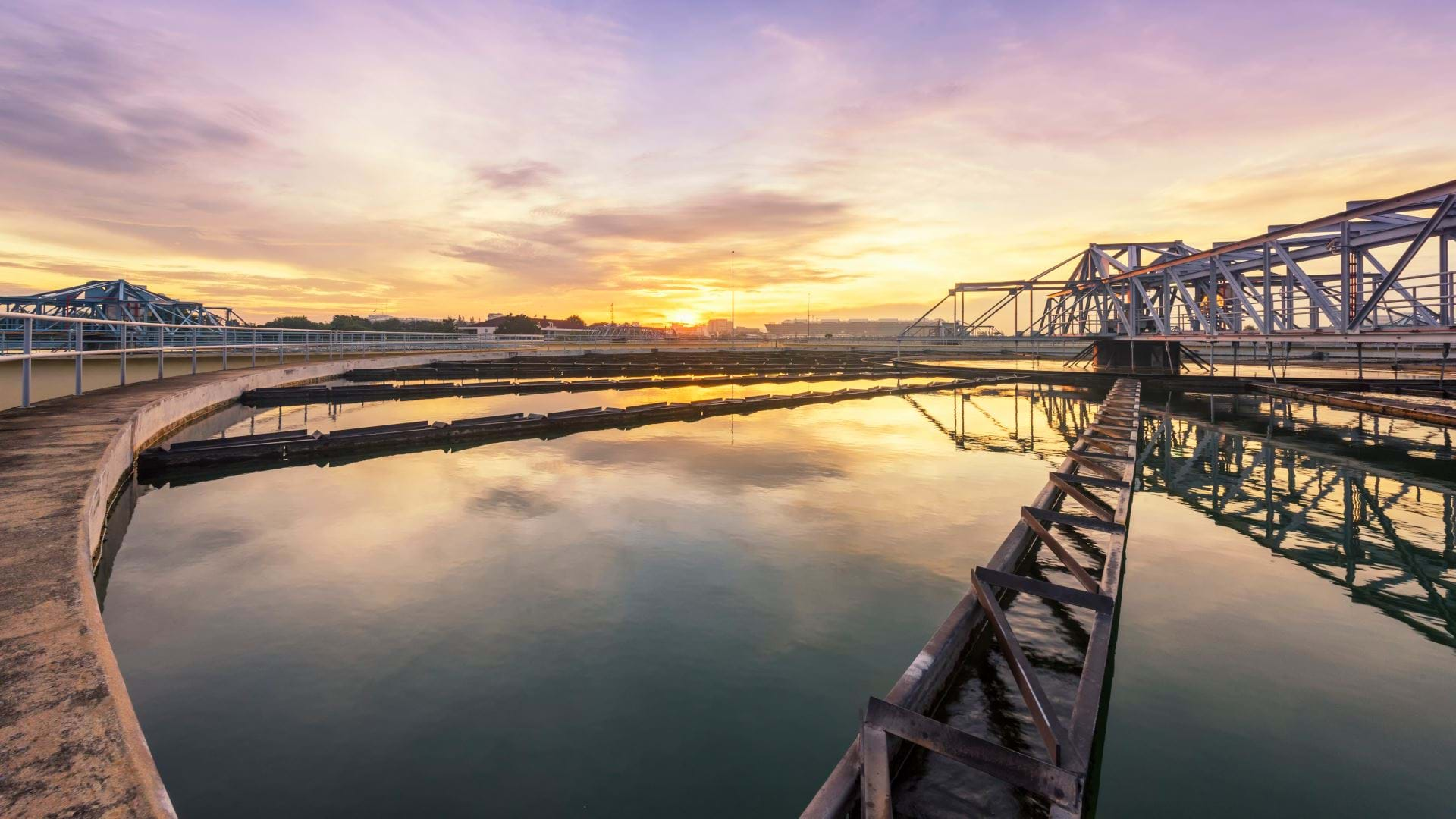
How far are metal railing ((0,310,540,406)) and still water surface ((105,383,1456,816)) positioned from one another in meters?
5.60

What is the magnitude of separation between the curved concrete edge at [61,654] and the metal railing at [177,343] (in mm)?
2755

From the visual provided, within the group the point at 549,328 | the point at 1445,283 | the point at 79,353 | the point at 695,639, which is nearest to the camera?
the point at 695,639

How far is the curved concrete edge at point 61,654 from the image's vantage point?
7.49 feet

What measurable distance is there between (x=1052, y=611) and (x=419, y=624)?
228 inches

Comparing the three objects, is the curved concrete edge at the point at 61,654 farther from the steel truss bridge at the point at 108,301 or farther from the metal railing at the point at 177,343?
the steel truss bridge at the point at 108,301

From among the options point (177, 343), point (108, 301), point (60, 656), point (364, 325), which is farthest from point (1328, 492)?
point (364, 325)

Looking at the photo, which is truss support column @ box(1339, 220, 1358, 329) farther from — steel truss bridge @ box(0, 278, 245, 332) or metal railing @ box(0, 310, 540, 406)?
steel truss bridge @ box(0, 278, 245, 332)

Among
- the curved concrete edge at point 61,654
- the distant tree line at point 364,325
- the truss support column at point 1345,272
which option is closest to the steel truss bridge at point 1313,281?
the truss support column at point 1345,272

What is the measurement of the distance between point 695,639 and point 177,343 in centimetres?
4730

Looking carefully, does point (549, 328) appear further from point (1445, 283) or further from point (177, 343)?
point (1445, 283)

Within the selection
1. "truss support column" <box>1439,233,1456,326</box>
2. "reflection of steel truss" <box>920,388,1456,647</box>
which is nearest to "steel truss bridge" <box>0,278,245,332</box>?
"reflection of steel truss" <box>920,388,1456,647</box>

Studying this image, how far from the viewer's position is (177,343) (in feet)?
125

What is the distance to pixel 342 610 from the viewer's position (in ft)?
18.3

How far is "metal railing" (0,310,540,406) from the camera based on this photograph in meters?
13.4
